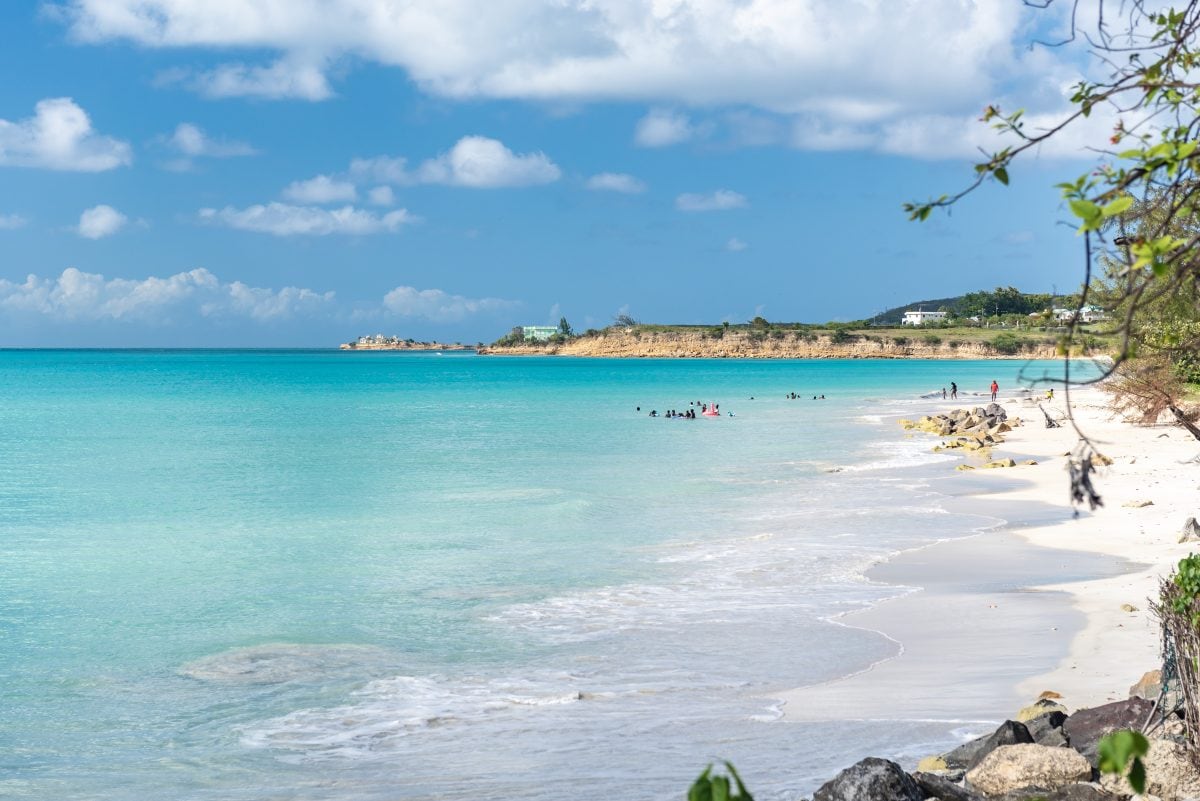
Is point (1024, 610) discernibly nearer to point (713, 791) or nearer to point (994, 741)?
point (994, 741)

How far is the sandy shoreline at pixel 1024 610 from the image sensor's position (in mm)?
10617

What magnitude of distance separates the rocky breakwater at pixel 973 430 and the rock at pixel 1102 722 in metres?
23.9

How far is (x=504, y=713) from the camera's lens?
10906 mm

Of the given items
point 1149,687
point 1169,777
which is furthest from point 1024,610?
point 1169,777

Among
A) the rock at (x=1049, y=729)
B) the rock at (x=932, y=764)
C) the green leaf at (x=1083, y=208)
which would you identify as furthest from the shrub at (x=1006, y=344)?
the green leaf at (x=1083, y=208)

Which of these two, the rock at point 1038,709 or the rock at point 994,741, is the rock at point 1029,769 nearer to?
the rock at point 994,741

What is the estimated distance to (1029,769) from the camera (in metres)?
7.39

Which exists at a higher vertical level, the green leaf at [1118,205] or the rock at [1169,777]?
the green leaf at [1118,205]

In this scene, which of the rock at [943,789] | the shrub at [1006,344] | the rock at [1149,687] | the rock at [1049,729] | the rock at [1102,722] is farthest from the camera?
the shrub at [1006,344]

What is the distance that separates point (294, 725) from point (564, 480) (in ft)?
70.4

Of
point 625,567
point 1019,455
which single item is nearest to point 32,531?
point 625,567

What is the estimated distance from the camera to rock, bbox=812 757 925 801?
7.09 meters

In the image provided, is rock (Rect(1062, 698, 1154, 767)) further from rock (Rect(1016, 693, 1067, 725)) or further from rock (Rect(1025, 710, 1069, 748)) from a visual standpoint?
rock (Rect(1016, 693, 1067, 725))

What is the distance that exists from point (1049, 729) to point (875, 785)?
204cm
